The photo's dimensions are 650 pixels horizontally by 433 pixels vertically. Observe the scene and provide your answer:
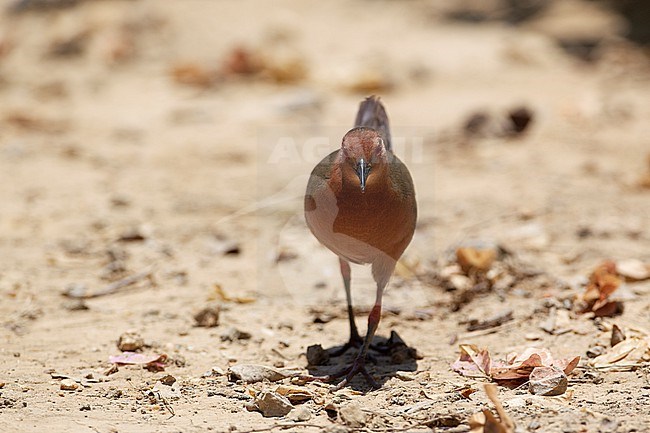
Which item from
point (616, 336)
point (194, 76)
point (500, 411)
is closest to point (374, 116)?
point (616, 336)

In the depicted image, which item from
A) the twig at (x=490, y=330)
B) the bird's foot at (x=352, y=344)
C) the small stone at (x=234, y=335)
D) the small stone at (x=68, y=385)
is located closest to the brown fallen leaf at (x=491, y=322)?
the twig at (x=490, y=330)

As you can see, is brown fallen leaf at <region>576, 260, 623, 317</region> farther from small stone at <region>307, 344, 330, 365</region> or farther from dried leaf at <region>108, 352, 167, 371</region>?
dried leaf at <region>108, 352, 167, 371</region>

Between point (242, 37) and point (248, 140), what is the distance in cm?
268

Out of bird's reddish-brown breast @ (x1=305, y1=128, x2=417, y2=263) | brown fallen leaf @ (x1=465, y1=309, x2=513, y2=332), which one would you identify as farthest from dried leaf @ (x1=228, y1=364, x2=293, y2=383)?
brown fallen leaf @ (x1=465, y1=309, x2=513, y2=332)

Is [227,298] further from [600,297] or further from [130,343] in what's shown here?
[600,297]

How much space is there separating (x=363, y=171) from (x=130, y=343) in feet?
4.28

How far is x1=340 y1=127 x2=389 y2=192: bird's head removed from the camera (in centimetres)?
329

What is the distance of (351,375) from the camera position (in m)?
3.49

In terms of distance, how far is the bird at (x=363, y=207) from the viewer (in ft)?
11.0

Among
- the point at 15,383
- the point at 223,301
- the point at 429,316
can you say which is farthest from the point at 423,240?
the point at 15,383

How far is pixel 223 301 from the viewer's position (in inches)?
176

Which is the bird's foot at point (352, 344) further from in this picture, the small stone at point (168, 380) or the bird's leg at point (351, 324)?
the small stone at point (168, 380)

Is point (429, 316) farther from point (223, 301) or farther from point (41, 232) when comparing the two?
point (41, 232)

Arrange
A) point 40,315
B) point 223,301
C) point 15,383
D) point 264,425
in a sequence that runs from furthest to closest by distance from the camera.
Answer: point 223,301
point 40,315
point 15,383
point 264,425
